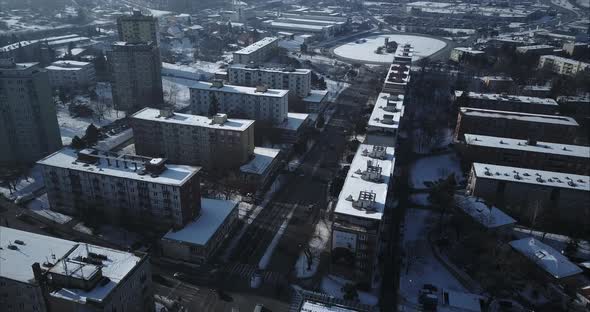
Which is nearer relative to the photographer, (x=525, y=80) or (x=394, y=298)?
(x=394, y=298)

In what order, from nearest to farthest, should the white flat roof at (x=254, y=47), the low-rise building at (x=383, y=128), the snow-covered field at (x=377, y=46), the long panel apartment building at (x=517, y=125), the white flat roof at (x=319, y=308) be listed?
the white flat roof at (x=319, y=308), the low-rise building at (x=383, y=128), the long panel apartment building at (x=517, y=125), the white flat roof at (x=254, y=47), the snow-covered field at (x=377, y=46)

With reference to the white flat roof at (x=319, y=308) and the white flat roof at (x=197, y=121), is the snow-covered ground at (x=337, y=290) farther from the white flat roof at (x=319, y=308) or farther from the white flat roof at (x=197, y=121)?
the white flat roof at (x=197, y=121)

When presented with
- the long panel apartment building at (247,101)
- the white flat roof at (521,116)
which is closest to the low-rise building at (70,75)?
the long panel apartment building at (247,101)

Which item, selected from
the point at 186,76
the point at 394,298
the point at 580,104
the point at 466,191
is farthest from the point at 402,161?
the point at 186,76

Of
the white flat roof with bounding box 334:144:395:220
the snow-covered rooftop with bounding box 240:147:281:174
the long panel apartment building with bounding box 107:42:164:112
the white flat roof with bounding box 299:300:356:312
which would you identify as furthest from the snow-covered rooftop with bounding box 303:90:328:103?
the white flat roof with bounding box 299:300:356:312

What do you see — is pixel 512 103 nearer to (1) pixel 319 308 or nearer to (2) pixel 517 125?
(2) pixel 517 125

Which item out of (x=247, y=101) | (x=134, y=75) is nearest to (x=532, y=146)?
(x=247, y=101)

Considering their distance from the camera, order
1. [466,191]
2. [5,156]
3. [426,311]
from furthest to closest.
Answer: [5,156] < [466,191] < [426,311]

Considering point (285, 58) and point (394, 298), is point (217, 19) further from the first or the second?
point (394, 298)
